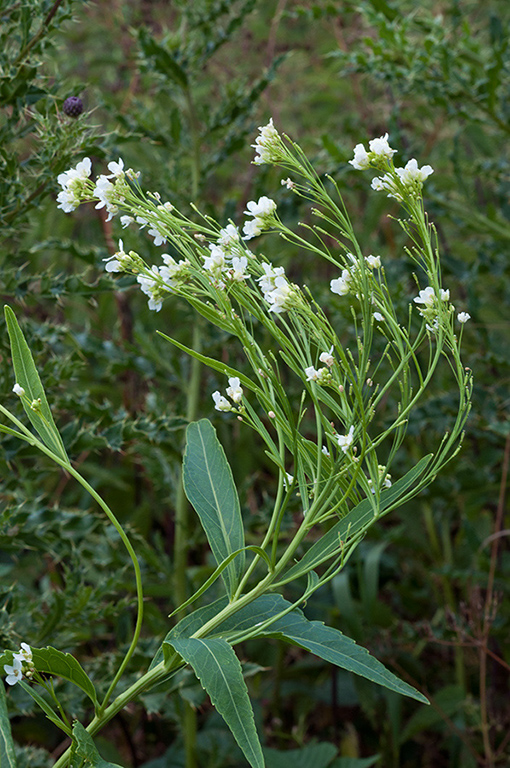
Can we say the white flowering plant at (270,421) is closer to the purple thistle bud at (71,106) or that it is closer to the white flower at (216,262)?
the white flower at (216,262)

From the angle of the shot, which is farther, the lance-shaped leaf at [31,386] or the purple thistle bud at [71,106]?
the purple thistle bud at [71,106]

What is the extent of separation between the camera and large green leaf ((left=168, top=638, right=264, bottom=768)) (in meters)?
0.81

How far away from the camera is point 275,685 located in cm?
223

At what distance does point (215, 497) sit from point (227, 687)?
0.95ft

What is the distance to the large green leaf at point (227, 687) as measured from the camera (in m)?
0.81

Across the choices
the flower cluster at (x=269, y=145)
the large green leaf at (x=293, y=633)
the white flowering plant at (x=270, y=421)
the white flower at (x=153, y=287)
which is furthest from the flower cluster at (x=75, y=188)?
the large green leaf at (x=293, y=633)

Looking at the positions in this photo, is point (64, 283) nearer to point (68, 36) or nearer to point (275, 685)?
point (275, 685)

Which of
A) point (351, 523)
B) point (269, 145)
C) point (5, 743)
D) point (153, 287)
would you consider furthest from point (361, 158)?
point (5, 743)

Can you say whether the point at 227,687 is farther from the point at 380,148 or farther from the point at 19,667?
the point at 380,148

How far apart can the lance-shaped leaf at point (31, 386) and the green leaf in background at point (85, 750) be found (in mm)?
333

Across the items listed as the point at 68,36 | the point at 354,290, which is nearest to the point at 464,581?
the point at 354,290

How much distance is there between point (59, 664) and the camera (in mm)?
A: 898

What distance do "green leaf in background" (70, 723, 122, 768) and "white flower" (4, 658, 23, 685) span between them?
91 millimetres

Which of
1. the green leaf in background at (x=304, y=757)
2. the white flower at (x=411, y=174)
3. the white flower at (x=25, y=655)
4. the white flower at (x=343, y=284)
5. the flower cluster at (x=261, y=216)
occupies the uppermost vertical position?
the white flower at (x=411, y=174)
